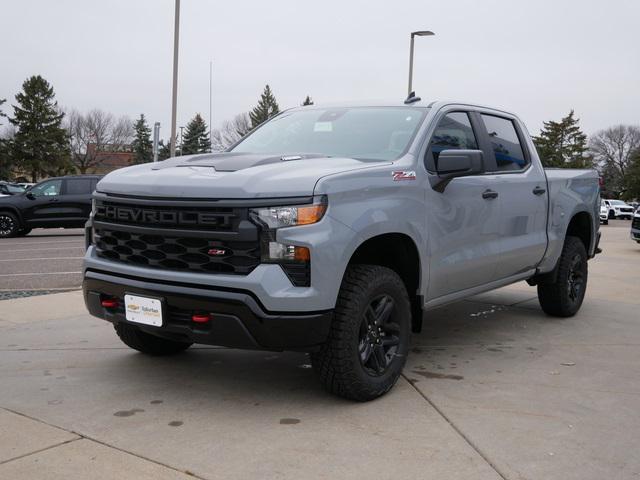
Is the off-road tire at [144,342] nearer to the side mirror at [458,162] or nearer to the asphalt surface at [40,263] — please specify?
the side mirror at [458,162]

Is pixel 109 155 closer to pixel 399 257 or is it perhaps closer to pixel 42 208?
pixel 42 208

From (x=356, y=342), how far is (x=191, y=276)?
964 mm

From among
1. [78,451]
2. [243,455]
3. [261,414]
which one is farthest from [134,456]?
[261,414]

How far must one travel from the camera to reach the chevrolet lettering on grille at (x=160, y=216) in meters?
3.56

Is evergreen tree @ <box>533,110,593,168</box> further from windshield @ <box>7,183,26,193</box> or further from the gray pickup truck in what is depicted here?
the gray pickup truck

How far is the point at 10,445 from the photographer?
10.6ft

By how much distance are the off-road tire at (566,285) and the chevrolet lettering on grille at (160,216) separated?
12.8 ft

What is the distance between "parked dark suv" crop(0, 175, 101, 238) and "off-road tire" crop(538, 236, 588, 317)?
13376 millimetres

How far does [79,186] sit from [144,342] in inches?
537

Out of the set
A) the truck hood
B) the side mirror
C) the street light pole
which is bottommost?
the truck hood

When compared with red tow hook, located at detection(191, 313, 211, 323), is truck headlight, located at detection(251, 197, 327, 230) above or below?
above

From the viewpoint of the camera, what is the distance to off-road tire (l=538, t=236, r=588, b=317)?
6.34 meters

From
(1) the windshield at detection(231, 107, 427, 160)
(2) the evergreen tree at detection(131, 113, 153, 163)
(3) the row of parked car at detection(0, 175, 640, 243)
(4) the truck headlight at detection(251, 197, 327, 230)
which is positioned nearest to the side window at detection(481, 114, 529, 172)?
(1) the windshield at detection(231, 107, 427, 160)

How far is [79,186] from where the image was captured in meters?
17.4
